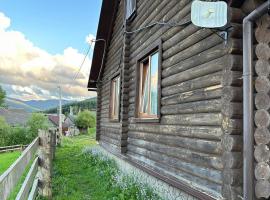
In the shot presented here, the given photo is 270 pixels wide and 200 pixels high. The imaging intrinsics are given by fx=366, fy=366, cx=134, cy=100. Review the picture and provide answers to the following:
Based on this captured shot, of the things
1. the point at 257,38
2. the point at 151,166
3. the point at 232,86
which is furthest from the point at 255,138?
the point at 151,166

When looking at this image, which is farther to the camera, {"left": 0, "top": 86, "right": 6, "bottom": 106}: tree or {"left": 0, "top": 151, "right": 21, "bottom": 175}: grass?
{"left": 0, "top": 86, "right": 6, "bottom": 106}: tree

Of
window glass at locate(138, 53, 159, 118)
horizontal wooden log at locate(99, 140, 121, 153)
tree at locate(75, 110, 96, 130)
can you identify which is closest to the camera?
window glass at locate(138, 53, 159, 118)

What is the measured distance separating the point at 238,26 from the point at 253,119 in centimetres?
110

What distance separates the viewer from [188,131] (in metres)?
5.46

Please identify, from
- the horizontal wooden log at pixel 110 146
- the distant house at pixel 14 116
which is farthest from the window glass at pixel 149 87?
the distant house at pixel 14 116

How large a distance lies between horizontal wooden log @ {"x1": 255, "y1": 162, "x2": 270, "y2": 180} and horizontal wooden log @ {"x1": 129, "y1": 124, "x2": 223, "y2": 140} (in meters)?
0.79

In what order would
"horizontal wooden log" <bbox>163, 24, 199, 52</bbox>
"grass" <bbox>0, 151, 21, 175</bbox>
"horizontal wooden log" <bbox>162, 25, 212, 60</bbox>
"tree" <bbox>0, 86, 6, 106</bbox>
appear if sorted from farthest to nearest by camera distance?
"tree" <bbox>0, 86, 6, 106</bbox> → "grass" <bbox>0, 151, 21, 175</bbox> → "horizontal wooden log" <bbox>163, 24, 199, 52</bbox> → "horizontal wooden log" <bbox>162, 25, 212, 60</bbox>

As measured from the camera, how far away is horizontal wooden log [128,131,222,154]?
4.67 meters

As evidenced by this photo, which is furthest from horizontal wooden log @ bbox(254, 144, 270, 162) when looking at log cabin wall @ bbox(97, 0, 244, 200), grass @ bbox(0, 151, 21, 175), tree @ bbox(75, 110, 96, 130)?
tree @ bbox(75, 110, 96, 130)

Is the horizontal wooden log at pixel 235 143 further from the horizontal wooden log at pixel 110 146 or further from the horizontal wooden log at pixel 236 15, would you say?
the horizontal wooden log at pixel 110 146

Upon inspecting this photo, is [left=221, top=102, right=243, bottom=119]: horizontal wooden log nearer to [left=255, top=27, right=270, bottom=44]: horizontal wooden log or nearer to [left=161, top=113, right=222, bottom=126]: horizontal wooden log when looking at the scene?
[left=161, top=113, right=222, bottom=126]: horizontal wooden log

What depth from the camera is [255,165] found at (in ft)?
12.2

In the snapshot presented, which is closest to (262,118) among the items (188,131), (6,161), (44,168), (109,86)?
(188,131)

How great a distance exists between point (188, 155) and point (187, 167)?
183 mm
